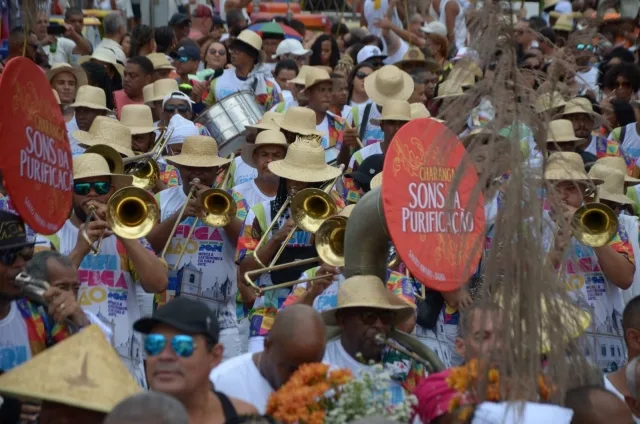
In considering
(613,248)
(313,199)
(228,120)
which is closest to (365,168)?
(313,199)

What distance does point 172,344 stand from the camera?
5789 millimetres

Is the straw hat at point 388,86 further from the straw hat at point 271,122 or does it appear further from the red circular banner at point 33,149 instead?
the red circular banner at point 33,149

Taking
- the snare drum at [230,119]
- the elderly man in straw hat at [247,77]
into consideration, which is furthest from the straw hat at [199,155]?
the elderly man in straw hat at [247,77]

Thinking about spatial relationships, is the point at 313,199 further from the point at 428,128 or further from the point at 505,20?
the point at 505,20

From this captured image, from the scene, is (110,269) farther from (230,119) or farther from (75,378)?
(230,119)

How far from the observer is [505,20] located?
6.38 m

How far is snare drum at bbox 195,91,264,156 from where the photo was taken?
13.9m

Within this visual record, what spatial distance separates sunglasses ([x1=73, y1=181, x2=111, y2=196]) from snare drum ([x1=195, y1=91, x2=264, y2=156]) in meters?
4.54

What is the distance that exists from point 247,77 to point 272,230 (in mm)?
5826

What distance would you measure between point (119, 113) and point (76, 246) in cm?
544

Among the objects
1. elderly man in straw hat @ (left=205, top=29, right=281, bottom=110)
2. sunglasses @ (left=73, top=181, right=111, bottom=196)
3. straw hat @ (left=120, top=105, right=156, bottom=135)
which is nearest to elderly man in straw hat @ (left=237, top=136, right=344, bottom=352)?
sunglasses @ (left=73, top=181, right=111, bottom=196)

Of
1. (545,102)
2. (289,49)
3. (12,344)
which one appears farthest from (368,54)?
(12,344)

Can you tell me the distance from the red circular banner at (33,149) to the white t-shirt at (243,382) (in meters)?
1.08

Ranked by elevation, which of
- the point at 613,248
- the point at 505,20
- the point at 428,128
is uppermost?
the point at 505,20
